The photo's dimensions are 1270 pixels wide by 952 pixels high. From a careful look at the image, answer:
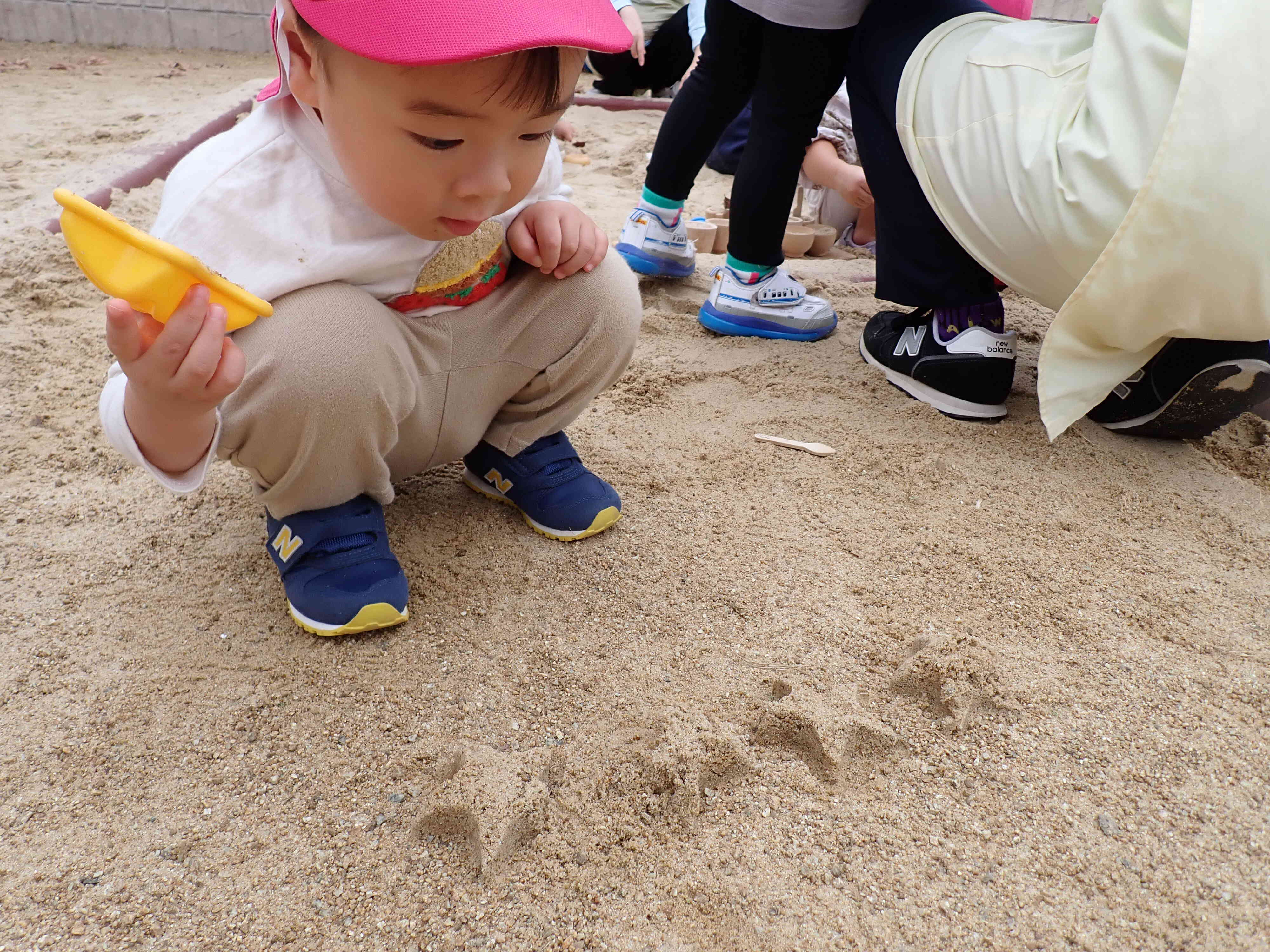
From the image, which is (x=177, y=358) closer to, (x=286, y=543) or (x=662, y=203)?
(x=286, y=543)

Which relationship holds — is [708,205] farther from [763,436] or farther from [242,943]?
[242,943]

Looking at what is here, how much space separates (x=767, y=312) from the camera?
2041mm

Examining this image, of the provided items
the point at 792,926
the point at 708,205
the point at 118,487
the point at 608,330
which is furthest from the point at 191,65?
the point at 792,926

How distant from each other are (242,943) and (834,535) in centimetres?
91

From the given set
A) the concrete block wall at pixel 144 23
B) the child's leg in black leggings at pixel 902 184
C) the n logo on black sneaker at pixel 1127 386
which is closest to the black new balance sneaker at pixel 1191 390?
the n logo on black sneaker at pixel 1127 386

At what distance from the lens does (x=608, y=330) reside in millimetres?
1265

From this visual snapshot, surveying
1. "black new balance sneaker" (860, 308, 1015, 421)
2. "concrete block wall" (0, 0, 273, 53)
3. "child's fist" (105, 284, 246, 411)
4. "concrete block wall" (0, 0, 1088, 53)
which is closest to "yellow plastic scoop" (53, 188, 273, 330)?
"child's fist" (105, 284, 246, 411)

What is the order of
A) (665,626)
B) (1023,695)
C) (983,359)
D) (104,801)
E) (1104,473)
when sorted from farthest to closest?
(983,359)
(1104,473)
(665,626)
(1023,695)
(104,801)

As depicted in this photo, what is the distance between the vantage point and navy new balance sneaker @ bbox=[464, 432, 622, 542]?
4.32 ft

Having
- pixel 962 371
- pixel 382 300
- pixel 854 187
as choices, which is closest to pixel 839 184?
pixel 854 187

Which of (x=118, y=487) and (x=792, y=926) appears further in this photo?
(x=118, y=487)

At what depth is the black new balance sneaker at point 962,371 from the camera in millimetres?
1683

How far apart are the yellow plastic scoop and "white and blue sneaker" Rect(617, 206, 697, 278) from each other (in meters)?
1.54

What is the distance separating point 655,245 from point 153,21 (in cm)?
481
